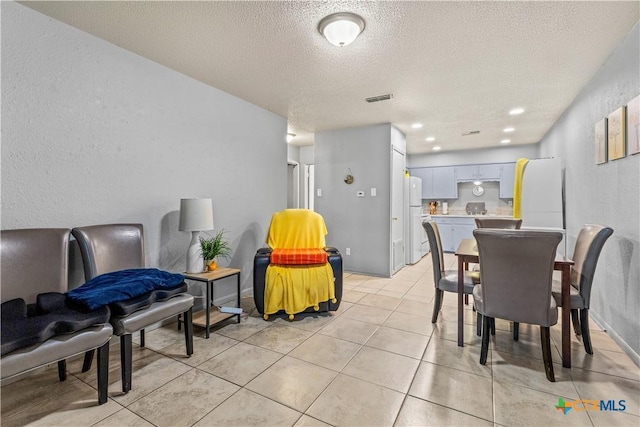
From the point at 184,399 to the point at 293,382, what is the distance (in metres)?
0.65

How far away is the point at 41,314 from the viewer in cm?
161

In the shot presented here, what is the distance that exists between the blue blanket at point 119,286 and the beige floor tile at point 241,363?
64 centimetres

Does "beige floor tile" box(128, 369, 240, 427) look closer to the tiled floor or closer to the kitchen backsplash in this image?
the tiled floor

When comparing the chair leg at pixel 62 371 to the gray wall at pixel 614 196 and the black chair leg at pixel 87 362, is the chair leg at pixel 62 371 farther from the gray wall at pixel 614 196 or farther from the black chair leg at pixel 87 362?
the gray wall at pixel 614 196

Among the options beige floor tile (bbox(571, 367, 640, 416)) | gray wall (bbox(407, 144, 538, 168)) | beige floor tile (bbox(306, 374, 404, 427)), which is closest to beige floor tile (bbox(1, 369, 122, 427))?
beige floor tile (bbox(306, 374, 404, 427))

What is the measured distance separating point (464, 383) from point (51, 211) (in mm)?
2989

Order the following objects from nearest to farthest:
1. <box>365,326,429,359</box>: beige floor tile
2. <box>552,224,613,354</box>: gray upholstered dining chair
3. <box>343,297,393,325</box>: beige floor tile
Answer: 1. <box>552,224,613,354</box>: gray upholstered dining chair
2. <box>365,326,429,359</box>: beige floor tile
3. <box>343,297,393,325</box>: beige floor tile

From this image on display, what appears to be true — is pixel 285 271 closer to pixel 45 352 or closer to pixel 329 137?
pixel 45 352

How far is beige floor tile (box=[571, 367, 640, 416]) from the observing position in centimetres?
170

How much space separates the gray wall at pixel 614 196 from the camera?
2.13 meters

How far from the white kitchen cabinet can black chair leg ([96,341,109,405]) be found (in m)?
7.21

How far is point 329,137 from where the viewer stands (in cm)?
499

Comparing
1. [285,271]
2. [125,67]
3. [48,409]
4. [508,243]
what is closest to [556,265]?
[508,243]

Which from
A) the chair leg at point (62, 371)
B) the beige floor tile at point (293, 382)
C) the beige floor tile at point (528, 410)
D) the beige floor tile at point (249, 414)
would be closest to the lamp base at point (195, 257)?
the chair leg at point (62, 371)
